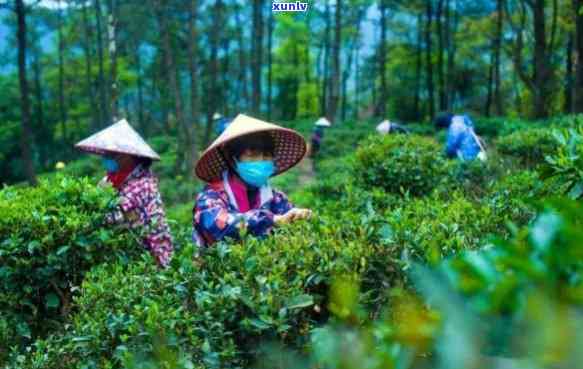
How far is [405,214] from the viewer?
3.45 meters

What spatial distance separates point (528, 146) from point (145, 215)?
18.6 ft

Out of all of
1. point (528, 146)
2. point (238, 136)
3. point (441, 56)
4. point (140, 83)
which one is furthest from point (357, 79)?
point (238, 136)

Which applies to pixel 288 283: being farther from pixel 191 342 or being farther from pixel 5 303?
pixel 5 303

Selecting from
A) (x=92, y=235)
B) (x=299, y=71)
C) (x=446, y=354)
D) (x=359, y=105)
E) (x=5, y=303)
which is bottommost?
(x=359, y=105)

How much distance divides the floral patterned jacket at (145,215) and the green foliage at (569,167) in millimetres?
2494

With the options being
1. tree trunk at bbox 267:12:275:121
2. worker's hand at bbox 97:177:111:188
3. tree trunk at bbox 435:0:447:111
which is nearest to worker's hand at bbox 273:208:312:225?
worker's hand at bbox 97:177:111:188

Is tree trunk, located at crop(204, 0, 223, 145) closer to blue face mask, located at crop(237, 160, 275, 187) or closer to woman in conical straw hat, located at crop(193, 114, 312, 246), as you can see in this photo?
woman in conical straw hat, located at crop(193, 114, 312, 246)

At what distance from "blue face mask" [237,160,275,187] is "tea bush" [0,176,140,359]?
88 cm

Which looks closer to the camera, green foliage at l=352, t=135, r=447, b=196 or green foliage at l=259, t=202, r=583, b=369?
green foliage at l=259, t=202, r=583, b=369

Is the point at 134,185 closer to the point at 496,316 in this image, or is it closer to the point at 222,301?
the point at 222,301

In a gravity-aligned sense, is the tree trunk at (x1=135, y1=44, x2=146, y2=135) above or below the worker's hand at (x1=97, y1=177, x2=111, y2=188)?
below

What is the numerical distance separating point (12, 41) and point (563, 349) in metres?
42.4

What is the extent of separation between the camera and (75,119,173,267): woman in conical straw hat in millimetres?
4910

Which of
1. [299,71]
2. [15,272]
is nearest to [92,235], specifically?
[15,272]
